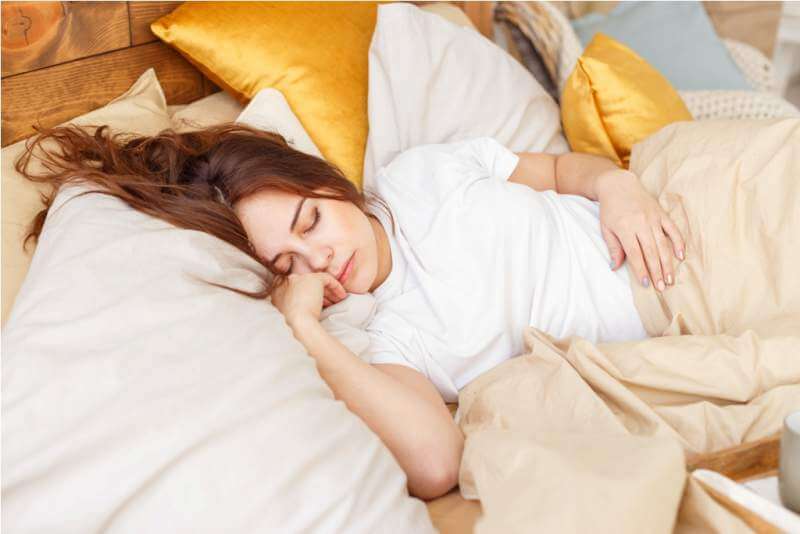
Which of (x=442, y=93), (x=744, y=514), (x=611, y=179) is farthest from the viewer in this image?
(x=442, y=93)

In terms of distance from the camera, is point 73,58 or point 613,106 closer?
point 73,58

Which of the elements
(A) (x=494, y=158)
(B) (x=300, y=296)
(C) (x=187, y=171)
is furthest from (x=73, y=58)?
(A) (x=494, y=158)

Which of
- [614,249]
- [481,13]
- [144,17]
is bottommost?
[614,249]

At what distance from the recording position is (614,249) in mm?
1189

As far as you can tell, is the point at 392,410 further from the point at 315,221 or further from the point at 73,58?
the point at 73,58

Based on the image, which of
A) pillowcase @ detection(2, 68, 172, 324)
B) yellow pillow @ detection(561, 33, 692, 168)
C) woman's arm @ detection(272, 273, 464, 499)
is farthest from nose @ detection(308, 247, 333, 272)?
yellow pillow @ detection(561, 33, 692, 168)

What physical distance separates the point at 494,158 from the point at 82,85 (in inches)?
28.0

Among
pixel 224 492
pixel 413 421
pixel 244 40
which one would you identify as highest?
pixel 244 40

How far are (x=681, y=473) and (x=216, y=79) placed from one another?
111 cm

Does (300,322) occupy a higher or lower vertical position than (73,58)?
lower

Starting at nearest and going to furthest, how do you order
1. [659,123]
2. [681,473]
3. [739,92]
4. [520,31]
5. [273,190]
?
[681,473], [273,190], [659,123], [739,92], [520,31]

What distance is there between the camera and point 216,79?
1421 mm

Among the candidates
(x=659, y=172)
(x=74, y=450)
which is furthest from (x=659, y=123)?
(x=74, y=450)

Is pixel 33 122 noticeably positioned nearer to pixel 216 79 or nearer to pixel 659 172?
pixel 216 79
